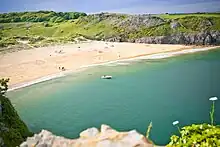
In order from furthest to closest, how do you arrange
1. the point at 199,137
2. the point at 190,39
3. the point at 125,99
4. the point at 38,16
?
the point at 38,16, the point at 190,39, the point at 125,99, the point at 199,137

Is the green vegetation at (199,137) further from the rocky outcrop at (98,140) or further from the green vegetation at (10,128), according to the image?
the green vegetation at (10,128)

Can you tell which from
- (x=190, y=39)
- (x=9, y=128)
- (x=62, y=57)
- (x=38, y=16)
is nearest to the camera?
(x=9, y=128)

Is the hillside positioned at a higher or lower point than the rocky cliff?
higher

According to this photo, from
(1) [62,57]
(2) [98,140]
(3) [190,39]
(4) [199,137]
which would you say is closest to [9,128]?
(2) [98,140]

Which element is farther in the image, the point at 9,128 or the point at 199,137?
the point at 9,128

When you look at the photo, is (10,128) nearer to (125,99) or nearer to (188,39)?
(125,99)

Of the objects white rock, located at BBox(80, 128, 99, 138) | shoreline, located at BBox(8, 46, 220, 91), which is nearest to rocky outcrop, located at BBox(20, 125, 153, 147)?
white rock, located at BBox(80, 128, 99, 138)

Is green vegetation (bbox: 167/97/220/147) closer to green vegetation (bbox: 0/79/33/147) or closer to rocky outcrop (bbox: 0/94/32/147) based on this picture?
rocky outcrop (bbox: 0/94/32/147)

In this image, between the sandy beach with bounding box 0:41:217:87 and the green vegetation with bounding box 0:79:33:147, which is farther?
the sandy beach with bounding box 0:41:217:87
